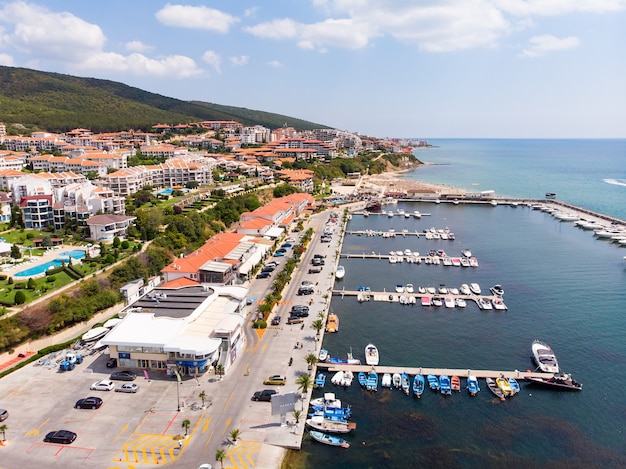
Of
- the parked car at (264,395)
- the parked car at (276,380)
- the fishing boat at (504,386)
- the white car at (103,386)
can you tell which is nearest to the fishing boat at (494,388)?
the fishing boat at (504,386)

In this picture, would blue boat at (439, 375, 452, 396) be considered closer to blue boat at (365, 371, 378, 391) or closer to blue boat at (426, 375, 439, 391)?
blue boat at (426, 375, 439, 391)

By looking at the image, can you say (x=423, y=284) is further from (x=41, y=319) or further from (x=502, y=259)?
(x=41, y=319)

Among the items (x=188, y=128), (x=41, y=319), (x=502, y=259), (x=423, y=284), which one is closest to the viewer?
(x=41, y=319)

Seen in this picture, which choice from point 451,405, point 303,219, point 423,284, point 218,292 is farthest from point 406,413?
point 303,219

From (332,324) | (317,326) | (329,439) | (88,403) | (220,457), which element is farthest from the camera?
(332,324)

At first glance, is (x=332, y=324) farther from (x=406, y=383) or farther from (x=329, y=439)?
(x=329, y=439)

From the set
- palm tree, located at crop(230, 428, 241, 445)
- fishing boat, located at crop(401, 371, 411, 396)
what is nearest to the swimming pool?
palm tree, located at crop(230, 428, 241, 445)

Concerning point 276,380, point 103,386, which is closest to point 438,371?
point 276,380
